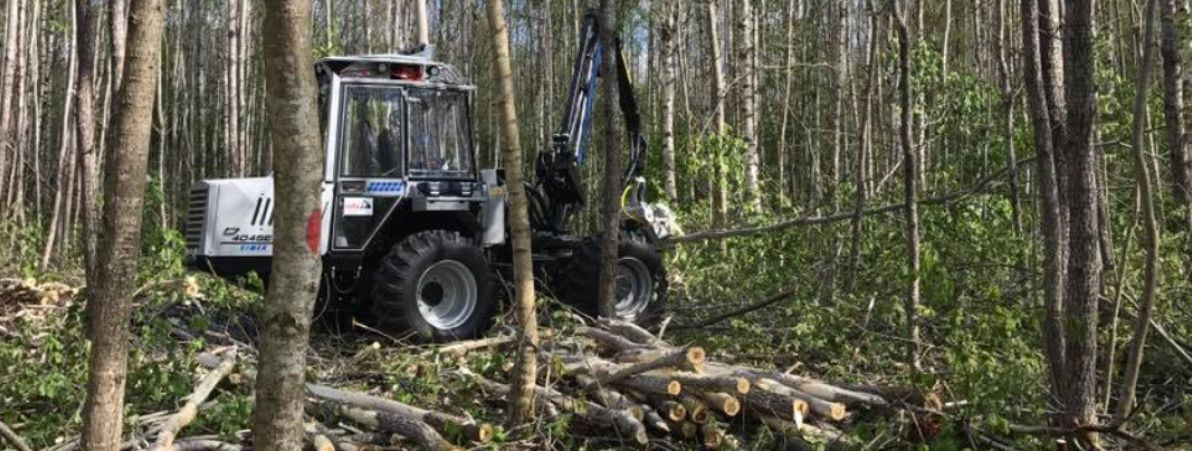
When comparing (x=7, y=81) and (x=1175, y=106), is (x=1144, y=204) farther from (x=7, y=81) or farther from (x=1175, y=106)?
(x=7, y=81)

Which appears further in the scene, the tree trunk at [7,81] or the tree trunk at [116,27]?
the tree trunk at [7,81]

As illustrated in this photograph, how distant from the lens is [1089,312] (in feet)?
16.2

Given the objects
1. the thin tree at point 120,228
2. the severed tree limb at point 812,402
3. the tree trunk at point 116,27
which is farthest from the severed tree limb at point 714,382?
the tree trunk at point 116,27

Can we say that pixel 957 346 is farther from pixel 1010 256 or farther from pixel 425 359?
pixel 425 359

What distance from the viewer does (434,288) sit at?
28.0 ft

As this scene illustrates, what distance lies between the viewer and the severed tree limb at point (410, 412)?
18.1ft

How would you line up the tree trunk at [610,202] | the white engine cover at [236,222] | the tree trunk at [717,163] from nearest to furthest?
the tree trunk at [610,202]
the white engine cover at [236,222]
the tree trunk at [717,163]

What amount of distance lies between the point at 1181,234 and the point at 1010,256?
1.19 meters

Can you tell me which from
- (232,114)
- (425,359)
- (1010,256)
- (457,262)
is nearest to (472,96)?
(457,262)

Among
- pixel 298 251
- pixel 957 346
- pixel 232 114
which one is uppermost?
pixel 232 114

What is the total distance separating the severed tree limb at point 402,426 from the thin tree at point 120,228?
1.62 m

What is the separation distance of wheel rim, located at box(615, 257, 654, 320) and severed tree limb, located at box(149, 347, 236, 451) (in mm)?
3666

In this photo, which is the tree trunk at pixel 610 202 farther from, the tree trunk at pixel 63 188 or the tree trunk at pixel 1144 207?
the tree trunk at pixel 63 188

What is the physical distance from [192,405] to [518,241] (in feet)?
6.25
